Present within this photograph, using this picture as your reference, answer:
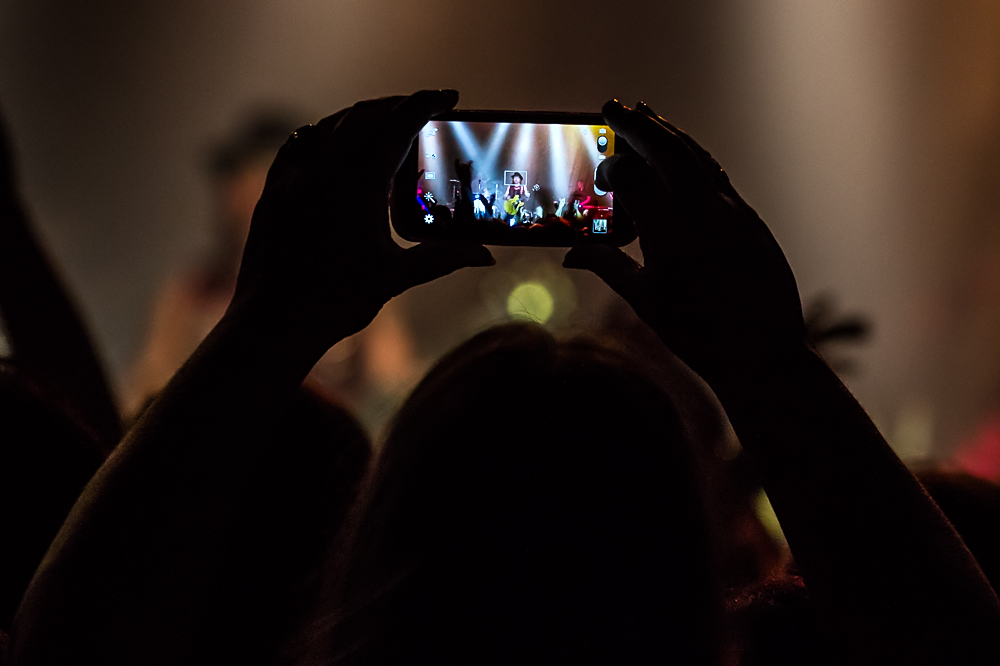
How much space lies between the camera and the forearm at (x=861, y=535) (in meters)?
0.35

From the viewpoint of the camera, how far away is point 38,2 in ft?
6.39

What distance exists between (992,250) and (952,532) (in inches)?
90.0

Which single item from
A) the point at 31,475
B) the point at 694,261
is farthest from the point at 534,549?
the point at 31,475

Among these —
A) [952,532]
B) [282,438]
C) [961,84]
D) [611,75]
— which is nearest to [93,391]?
[282,438]

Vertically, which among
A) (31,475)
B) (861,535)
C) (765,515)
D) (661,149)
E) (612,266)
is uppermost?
(661,149)

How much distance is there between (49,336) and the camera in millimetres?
895

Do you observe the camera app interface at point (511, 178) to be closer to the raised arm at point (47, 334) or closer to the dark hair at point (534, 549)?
the dark hair at point (534, 549)

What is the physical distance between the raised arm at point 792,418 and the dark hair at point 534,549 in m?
0.09

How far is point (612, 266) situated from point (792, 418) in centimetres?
22

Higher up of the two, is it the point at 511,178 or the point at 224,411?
the point at 511,178

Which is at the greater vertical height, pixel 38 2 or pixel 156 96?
pixel 38 2

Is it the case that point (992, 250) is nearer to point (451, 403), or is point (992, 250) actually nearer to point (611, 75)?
point (611, 75)

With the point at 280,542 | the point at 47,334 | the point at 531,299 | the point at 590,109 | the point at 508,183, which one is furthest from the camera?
the point at 531,299

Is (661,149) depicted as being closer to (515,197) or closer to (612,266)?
(612,266)
